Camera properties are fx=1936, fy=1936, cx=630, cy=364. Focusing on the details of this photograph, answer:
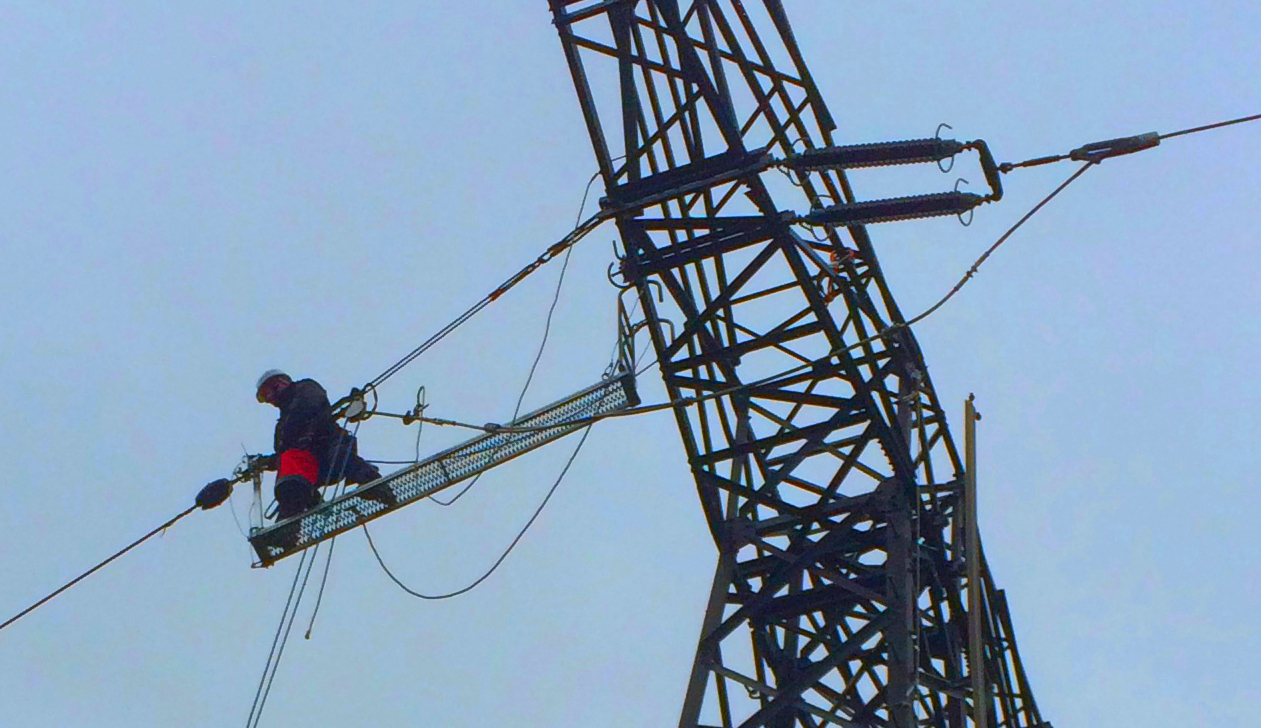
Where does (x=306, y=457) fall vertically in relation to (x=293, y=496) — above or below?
above

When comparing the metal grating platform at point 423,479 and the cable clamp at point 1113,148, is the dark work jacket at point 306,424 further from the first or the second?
the cable clamp at point 1113,148

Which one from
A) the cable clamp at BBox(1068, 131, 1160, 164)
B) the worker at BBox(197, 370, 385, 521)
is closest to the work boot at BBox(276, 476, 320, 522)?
the worker at BBox(197, 370, 385, 521)

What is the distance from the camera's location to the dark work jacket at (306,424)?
523 inches

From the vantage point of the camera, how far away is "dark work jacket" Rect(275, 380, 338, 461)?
43.6 ft

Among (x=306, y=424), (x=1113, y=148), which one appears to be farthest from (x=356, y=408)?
(x=1113, y=148)

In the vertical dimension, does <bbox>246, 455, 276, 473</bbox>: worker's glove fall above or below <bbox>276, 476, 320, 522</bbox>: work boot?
above

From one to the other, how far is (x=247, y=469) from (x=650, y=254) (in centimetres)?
337

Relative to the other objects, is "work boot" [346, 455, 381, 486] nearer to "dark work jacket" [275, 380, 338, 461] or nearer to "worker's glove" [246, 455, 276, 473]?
"dark work jacket" [275, 380, 338, 461]

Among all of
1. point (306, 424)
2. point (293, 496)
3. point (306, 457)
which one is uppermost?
point (306, 424)

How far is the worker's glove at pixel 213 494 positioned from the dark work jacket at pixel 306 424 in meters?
0.46

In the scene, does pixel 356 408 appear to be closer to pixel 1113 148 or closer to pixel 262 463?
pixel 262 463

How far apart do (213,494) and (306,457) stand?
2.45ft

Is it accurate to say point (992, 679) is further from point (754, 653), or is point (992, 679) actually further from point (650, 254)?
point (650, 254)

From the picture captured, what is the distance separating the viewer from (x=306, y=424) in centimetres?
1331
